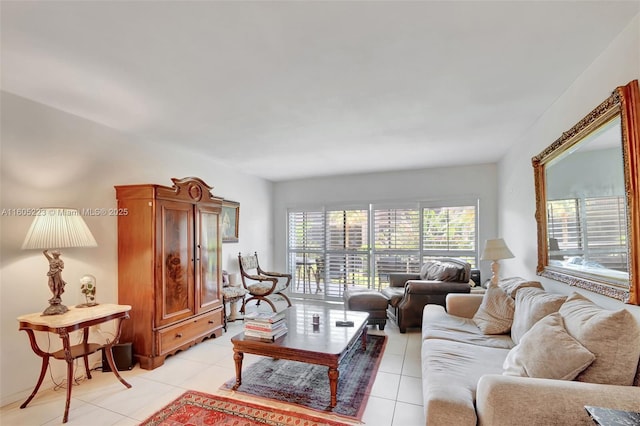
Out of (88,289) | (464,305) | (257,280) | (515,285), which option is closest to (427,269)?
(464,305)

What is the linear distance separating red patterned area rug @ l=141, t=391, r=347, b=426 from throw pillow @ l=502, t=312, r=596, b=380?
1184 millimetres

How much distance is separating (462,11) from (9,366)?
3.88 meters

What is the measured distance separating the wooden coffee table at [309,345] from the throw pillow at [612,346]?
1464 millimetres

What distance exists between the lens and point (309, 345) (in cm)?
248

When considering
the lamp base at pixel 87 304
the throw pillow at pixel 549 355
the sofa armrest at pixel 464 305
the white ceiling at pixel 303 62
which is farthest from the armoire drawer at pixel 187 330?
the throw pillow at pixel 549 355

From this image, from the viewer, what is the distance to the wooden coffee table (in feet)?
7.56

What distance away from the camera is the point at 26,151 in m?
2.51

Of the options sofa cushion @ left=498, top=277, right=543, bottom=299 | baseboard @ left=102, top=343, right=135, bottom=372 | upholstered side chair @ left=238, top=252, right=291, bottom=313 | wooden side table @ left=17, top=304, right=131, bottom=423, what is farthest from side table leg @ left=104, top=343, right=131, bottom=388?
sofa cushion @ left=498, top=277, right=543, bottom=299

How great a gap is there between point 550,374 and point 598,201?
115 cm

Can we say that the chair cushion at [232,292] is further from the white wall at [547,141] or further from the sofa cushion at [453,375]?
the white wall at [547,141]

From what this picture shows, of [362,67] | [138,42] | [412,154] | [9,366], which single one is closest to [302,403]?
[9,366]

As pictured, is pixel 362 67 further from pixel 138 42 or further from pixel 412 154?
pixel 412 154

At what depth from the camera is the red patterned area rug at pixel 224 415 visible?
6.90 feet

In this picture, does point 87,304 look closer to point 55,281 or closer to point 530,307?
point 55,281
